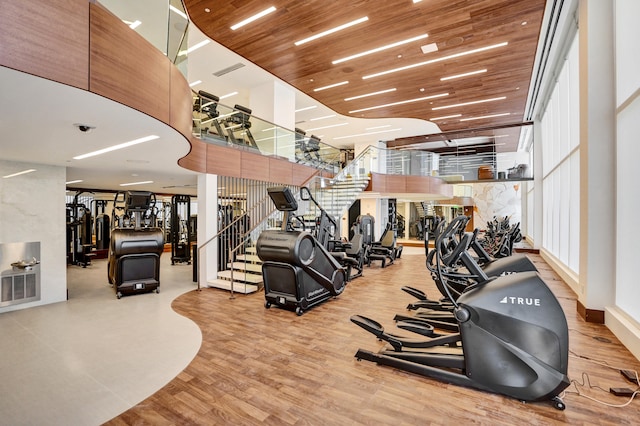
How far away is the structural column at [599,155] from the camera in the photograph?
391cm

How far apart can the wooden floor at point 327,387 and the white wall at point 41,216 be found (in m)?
3.21

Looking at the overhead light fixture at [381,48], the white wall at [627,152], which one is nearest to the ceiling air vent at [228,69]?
the overhead light fixture at [381,48]

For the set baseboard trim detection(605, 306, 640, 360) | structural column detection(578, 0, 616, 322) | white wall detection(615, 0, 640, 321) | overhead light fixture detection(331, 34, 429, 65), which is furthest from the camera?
overhead light fixture detection(331, 34, 429, 65)

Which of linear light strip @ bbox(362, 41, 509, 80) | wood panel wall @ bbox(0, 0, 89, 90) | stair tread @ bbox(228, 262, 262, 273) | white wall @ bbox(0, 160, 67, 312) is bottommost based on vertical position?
stair tread @ bbox(228, 262, 262, 273)

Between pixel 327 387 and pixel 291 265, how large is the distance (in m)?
2.09

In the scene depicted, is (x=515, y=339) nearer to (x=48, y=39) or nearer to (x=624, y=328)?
(x=624, y=328)

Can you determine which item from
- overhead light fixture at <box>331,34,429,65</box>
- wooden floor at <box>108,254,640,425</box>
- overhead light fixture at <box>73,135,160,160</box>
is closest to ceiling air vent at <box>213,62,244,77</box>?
overhead light fixture at <box>331,34,429,65</box>

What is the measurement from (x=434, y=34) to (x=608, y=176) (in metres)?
4.27

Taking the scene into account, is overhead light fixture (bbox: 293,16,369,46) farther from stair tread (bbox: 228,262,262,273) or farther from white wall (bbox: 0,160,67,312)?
white wall (bbox: 0,160,67,312)

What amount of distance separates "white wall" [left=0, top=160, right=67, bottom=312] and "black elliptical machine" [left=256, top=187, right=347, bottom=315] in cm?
371

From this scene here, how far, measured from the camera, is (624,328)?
135 inches

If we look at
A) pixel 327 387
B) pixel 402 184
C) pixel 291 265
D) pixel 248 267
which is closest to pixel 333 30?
pixel 291 265

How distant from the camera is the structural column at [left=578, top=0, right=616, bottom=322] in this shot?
154 inches

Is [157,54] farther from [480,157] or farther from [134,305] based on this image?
[480,157]
